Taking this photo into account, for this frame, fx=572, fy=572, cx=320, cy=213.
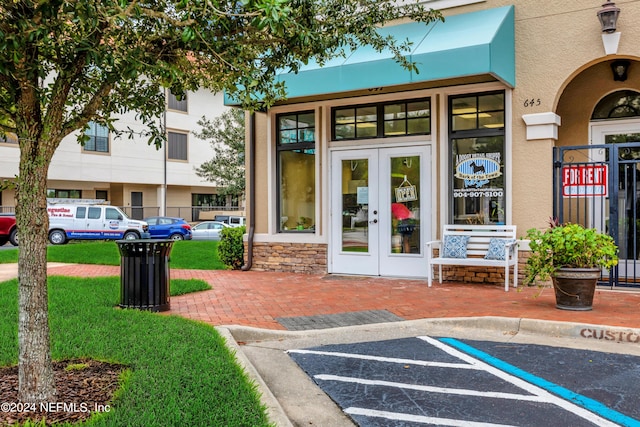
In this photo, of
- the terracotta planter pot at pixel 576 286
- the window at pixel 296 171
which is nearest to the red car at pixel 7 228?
the window at pixel 296 171

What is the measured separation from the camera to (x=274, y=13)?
3.16 metres

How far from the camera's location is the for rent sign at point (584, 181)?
898 cm

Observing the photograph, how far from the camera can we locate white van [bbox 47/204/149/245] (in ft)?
80.7

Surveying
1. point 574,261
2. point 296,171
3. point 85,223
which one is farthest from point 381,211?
point 85,223

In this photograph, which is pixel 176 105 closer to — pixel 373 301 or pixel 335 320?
pixel 373 301

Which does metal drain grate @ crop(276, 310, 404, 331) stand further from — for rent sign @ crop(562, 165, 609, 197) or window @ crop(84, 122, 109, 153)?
window @ crop(84, 122, 109, 153)

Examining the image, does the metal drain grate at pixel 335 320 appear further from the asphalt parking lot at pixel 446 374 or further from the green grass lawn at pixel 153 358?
the green grass lawn at pixel 153 358

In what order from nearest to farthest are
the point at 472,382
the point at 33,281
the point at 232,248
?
1. the point at 33,281
2. the point at 472,382
3. the point at 232,248

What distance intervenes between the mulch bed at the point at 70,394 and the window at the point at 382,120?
7.10 metres

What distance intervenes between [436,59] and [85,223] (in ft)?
66.8

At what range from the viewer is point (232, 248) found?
12.1 metres

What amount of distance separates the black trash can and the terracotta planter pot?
5031 millimetres

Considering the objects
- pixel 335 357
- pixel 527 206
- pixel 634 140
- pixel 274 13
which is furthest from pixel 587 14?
pixel 274 13

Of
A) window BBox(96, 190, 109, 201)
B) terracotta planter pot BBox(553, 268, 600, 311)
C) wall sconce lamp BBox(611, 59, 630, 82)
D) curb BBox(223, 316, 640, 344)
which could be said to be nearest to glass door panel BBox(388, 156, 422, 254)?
terracotta planter pot BBox(553, 268, 600, 311)
